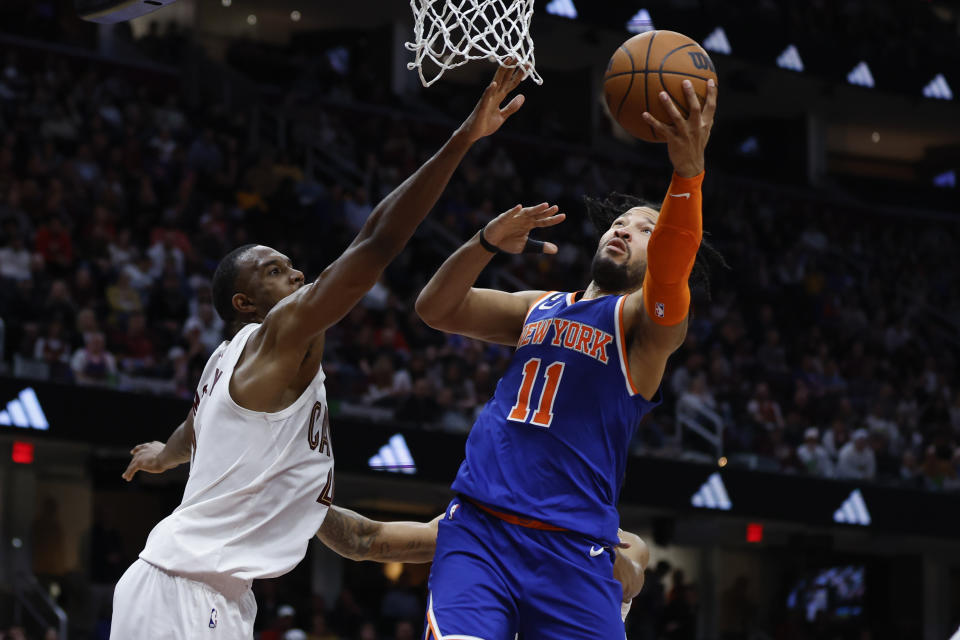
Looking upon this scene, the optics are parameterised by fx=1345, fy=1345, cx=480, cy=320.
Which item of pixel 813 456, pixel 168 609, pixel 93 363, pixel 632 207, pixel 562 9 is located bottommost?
pixel 813 456

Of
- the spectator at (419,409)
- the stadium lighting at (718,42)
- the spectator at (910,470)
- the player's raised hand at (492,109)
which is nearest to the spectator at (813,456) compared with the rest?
the spectator at (910,470)

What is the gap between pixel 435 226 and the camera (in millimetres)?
17359

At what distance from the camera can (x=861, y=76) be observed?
2425 cm

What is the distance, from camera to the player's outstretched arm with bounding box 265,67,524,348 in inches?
159

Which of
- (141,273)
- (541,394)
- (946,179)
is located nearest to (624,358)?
(541,394)

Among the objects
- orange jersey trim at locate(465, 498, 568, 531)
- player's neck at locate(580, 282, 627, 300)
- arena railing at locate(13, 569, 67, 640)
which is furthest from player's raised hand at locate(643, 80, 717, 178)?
arena railing at locate(13, 569, 67, 640)

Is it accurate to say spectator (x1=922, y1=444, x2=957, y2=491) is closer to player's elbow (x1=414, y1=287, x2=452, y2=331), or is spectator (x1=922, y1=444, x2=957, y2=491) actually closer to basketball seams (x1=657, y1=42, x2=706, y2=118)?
player's elbow (x1=414, y1=287, x2=452, y2=331)

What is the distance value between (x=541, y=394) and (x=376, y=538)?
1.06m

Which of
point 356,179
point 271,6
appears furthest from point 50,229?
point 271,6

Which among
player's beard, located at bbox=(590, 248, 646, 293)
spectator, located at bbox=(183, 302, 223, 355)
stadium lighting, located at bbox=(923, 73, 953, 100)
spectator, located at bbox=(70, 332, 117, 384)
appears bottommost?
spectator, located at bbox=(70, 332, 117, 384)

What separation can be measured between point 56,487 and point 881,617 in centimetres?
1252

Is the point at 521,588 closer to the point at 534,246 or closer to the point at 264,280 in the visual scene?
the point at 534,246

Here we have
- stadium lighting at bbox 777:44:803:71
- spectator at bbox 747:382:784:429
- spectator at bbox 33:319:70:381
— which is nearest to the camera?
spectator at bbox 33:319:70:381

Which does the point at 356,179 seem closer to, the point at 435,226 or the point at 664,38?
the point at 435,226
